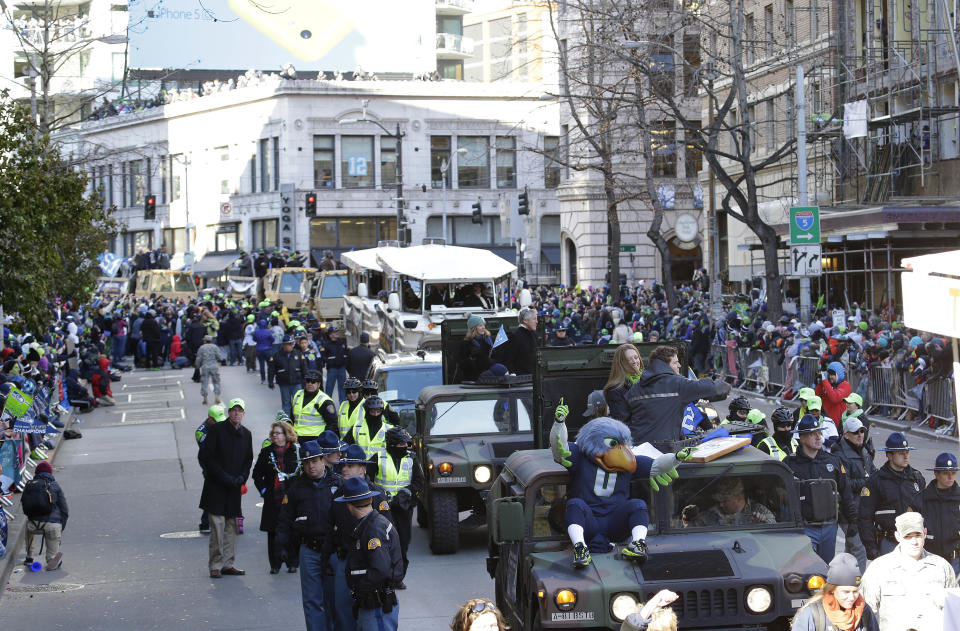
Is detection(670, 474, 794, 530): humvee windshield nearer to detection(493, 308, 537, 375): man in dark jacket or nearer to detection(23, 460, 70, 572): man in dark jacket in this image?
detection(493, 308, 537, 375): man in dark jacket

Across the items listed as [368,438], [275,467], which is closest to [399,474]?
[368,438]

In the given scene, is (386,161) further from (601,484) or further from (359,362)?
(601,484)

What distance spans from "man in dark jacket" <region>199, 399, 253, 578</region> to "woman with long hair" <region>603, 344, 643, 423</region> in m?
4.28

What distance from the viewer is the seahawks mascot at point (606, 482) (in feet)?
26.6

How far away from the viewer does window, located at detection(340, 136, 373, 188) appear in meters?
71.3

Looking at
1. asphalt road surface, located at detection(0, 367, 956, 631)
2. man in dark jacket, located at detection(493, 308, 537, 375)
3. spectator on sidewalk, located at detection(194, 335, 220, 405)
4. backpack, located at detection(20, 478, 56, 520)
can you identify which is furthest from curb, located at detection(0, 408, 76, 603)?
spectator on sidewalk, located at detection(194, 335, 220, 405)

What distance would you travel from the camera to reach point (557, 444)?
330 inches

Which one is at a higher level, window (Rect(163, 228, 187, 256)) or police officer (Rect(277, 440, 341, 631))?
window (Rect(163, 228, 187, 256))

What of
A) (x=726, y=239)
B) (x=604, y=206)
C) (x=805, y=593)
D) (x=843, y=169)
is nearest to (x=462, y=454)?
(x=805, y=593)

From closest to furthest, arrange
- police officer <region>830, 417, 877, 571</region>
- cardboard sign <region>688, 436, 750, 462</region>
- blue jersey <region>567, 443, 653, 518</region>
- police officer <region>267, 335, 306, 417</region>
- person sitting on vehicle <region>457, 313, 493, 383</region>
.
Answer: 1. blue jersey <region>567, 443, 653, 518</region>
2. cardboard sign <region>688, 436, 750, 462</region>
3. police officer <region>830, 417, 877, 571</region>
4. person sitting on vehicle <region>457, 313, 493, 383</region>
5. police officer <region>267, 335, 306, 417</region>

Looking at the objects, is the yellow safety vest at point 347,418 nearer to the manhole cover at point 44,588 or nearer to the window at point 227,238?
the manhole cover at point 44,588

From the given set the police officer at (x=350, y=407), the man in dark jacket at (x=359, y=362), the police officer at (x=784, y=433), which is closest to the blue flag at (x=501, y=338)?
the police officer at (x=350, y=407)

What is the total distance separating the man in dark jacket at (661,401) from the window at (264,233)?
2492 inches

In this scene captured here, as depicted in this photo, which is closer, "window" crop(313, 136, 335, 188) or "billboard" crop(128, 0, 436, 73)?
"window" crop(313, 136, 335, 188)
